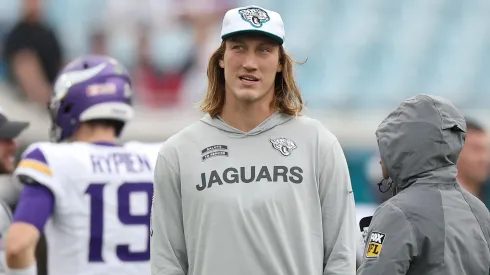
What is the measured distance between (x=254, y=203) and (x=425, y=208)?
20.9 inches

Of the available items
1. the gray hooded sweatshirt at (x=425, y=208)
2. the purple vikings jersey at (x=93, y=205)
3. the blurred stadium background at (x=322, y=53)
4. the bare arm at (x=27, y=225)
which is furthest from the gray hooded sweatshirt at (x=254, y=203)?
the blurred stadium background at (x=322, y=53)

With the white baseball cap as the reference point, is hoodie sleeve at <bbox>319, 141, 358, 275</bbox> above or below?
below

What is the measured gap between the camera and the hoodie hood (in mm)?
3664

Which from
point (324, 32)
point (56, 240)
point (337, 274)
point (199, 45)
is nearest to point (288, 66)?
point (337, 274)

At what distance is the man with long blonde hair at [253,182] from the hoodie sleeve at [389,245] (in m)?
0.17

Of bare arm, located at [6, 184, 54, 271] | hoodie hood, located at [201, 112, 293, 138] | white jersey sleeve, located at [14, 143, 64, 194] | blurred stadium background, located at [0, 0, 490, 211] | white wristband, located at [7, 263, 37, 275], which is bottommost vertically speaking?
white wristband, located at [7, 263, 37, 275]

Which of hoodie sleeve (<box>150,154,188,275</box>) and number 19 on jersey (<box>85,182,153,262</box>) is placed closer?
hoodie sleeve (<box>150,154,188,275</box>)

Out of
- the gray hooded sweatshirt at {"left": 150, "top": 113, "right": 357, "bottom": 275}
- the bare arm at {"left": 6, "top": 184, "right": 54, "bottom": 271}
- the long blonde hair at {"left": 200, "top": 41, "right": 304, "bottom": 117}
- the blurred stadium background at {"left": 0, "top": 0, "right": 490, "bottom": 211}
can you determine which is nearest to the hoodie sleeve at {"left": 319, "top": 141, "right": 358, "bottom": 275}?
the gray hooded sweatshirt at {"left": 150, "top": 113, "right": 357, "bottom": 275}

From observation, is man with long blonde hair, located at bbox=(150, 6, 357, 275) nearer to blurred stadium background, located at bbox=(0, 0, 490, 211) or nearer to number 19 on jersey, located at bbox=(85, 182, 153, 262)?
number 19 on jersey, located at bbox=(85, 182, 153, 262)

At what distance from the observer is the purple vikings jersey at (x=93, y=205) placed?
4.82 meters

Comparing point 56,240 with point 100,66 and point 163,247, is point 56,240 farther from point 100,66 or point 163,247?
point 163,247

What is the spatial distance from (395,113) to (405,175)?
21 cm

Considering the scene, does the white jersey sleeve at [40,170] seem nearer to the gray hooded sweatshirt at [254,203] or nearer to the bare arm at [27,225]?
the bare arm at [27,225]

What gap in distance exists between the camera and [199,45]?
12.7 m
